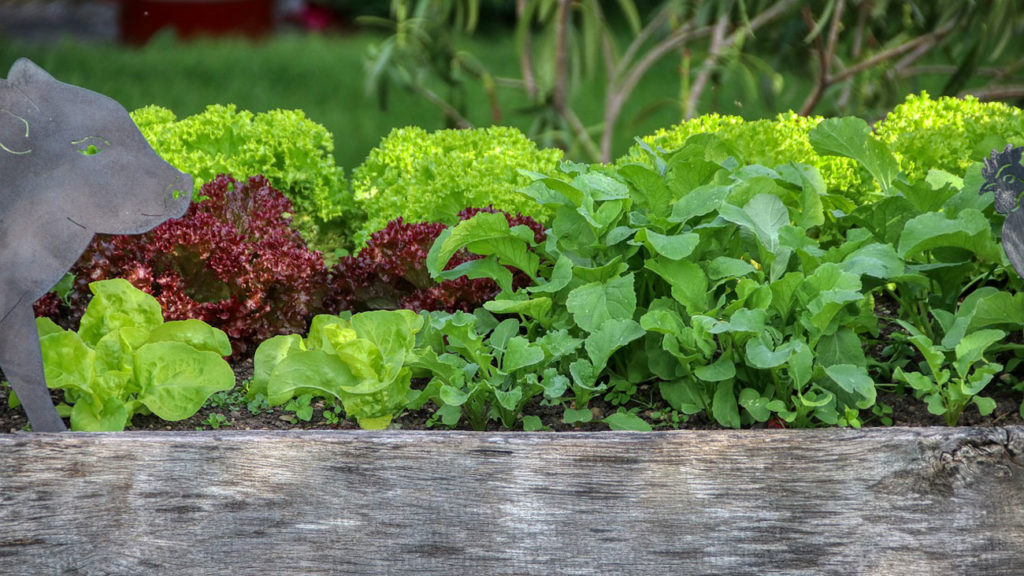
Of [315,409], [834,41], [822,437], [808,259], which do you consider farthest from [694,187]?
[834,41]

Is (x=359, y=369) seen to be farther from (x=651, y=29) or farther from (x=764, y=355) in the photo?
(x=651, y=29)

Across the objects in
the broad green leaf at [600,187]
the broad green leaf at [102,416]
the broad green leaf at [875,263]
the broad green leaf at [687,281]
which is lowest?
the broad green leaf at [102,416]

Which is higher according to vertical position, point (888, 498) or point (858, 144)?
point (858, 144)

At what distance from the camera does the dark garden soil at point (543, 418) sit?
1793mm

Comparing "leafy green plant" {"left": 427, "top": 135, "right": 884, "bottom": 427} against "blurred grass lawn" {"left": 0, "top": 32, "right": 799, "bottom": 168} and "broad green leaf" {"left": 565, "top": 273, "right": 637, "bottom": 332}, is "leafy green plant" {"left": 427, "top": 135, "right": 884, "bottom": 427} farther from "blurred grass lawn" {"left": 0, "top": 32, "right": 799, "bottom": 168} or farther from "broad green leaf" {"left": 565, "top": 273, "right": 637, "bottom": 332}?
"blurred grass lawn" {"left": 0, "top": 32, "right": 799, "bottom": 168}

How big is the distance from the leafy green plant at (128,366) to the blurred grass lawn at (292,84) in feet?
12.2

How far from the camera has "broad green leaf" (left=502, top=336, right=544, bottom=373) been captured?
1693mm

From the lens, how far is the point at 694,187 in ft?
6.58

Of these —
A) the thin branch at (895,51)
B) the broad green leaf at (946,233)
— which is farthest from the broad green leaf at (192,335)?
the thin branch at (895,51)

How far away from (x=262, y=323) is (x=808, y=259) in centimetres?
107

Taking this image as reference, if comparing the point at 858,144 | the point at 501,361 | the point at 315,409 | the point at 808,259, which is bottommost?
the point at 315,409

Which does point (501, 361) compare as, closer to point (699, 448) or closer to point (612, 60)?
point (699, 448)

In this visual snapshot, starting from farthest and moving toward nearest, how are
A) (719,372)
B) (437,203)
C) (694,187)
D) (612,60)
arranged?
(612,60)
(437,203)
(694,187)
(719,372)

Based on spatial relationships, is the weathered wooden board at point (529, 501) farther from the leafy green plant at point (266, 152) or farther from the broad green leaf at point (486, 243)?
the leafy green plant at point (266, 152)
